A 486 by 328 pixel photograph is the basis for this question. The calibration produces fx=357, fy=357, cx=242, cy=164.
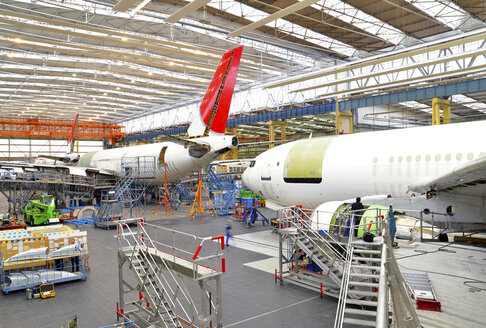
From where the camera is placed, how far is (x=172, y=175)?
30.8 metres

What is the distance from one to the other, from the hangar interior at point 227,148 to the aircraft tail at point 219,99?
3.13 feet

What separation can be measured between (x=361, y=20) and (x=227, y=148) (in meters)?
12.8

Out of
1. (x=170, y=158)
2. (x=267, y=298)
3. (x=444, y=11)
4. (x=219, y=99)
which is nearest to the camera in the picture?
(x=267, y=298)

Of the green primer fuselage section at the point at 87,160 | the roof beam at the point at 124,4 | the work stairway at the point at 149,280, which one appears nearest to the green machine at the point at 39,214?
the roof beam at the point at 124,4

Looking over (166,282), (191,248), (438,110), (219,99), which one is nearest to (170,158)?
(219,99)

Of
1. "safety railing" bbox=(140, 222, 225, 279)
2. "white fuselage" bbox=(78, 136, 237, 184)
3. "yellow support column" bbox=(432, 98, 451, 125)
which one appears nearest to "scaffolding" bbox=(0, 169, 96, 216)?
"white fuselage" bbox=(78, 136, 237, 184)

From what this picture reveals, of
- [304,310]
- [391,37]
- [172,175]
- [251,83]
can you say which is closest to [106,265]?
[304,310]

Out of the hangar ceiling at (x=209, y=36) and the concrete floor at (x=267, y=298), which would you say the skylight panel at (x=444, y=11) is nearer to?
the hangar ceiling at (x=209, y=36)

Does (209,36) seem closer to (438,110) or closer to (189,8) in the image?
(189,8)

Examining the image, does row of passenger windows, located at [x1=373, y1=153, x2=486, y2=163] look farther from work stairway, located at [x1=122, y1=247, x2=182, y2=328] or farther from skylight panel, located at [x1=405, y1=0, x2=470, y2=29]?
skylight panel, located at [x1=405, y1=0, x2=470, y2=29]

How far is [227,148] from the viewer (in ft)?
78.2

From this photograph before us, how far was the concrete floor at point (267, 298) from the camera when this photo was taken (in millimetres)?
9125

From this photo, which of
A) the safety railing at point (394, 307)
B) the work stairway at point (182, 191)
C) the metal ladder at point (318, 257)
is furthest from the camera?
the work stairway at point (182, 191)

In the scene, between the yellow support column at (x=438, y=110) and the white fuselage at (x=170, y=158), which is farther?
the yellow support column at (x=438, y=110)
